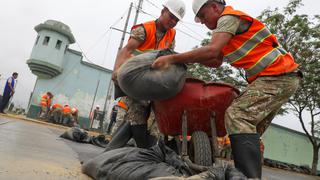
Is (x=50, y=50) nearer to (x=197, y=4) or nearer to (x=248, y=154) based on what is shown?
(x=197, y=4)

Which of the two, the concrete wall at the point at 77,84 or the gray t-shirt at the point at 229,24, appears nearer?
the gray t-shirt at the point at 229,24

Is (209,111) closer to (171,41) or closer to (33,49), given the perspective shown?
(171,41)

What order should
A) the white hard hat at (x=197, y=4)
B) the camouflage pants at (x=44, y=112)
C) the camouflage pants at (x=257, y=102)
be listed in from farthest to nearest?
the camouflage pants at (x=44, y=112), the white hard hat at (x=197, y=4), the camouflage pants at (x=257, y=102)

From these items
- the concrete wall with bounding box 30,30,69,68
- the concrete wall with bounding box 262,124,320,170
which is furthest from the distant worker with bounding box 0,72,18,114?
the concrete wall with bounding box 262,124,320,170

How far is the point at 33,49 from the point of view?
69.2ft

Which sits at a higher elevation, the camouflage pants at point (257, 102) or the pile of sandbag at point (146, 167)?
the camouflage pants at point (257, 102)

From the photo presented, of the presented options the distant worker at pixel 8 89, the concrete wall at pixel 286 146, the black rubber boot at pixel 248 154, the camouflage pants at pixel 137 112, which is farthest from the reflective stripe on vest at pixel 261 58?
the concrete wall at pixel 286 146

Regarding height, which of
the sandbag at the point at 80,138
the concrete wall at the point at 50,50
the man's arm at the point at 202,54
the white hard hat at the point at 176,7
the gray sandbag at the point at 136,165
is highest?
the concrete wall at the point at 50,50

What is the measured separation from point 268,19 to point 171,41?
1357 centimetres

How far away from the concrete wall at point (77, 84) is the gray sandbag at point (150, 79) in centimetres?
1964

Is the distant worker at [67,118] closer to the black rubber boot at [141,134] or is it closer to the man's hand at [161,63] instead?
the black rubber boot at [141,134]

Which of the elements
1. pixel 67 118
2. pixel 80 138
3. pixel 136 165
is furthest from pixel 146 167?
pixel 67 118

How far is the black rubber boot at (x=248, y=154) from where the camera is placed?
1.80m

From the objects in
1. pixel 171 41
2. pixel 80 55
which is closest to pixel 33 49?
pixel 80 55
